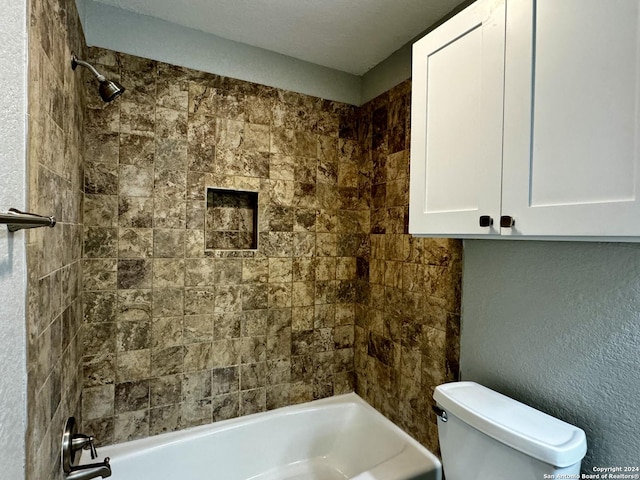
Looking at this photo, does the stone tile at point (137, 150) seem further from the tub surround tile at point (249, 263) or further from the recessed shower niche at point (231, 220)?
the recessed shower niche at point (231, 220)

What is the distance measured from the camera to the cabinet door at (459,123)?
1.01 meters

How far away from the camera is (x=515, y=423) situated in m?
1.05

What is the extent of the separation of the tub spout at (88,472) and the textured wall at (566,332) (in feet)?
4.97

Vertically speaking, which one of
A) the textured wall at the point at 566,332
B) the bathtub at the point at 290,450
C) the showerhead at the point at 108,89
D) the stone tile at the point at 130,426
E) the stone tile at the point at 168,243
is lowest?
the bathtub at the point at 290,450

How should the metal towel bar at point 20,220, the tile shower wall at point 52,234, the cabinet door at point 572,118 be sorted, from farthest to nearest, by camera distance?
the tile shower wall at point 52,234 < the cabinet door at point 572,118 < the metal towel bar at point 20,220

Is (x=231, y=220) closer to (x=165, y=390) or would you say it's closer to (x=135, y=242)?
(x=135, y=242)

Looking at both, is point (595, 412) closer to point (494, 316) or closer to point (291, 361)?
point (494, 316)

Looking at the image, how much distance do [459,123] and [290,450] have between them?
6.60 ft

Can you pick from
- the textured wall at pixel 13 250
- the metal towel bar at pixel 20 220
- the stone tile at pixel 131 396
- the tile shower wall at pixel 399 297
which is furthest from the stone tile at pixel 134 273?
the tile shower wall at pixel 399 297

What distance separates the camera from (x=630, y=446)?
0.97 metres

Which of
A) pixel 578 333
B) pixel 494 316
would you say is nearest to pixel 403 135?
pixel 494 316

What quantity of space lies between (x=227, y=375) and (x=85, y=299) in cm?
85

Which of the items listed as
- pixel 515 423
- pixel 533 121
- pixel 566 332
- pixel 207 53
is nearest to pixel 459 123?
pixel 533 121

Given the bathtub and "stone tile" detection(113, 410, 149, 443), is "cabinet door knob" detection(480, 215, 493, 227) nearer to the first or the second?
the bathtub
